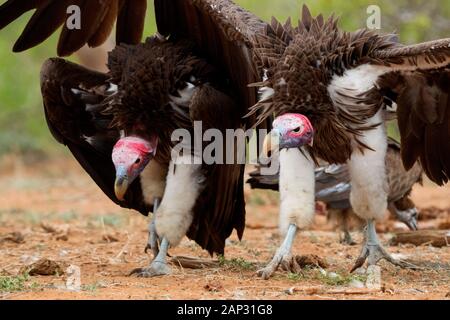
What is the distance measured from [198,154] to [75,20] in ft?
5.24

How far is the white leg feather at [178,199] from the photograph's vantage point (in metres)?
5.86

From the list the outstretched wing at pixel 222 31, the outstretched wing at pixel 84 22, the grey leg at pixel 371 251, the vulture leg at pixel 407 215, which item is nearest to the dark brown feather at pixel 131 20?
the outstretched wing at pixel 84 22

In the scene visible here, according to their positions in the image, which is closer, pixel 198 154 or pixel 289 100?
pixel 289 100

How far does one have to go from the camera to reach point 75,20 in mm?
6758

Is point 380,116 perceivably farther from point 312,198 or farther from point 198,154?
point 198,154

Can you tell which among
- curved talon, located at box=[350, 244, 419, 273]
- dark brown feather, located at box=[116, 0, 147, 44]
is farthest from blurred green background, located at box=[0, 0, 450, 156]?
curved talon, located at box=[350, 244, 419, 273]

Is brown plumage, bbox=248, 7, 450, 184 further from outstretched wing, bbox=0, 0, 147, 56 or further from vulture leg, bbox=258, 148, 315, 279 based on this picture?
outstretched wing, bbox=0, 0, 147, 56

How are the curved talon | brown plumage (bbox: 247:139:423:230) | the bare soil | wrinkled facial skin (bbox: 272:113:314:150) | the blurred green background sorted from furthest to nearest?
the blurred green background
brown plumage (bbox: 247:139:423:230)
the curved talon
wrinkled facial skin (bbox: 272:113:314:150)
the bare soil

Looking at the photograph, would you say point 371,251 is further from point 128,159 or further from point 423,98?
point 128,159

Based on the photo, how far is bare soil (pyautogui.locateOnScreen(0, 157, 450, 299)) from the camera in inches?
191

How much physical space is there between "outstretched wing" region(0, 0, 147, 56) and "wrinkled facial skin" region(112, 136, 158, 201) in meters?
1.26

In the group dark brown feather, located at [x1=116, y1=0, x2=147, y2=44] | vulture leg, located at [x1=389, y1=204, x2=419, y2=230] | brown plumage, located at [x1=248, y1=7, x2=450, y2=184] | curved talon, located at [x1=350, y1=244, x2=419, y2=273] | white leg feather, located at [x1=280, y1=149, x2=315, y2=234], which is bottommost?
curved talon, located at [x1=350, y1=244, x2=419, y2=273]
